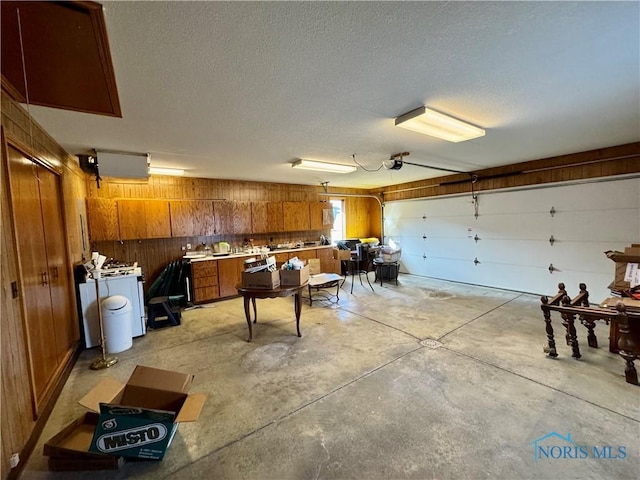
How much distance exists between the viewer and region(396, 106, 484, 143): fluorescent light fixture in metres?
2.66

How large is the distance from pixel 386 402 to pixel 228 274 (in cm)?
414

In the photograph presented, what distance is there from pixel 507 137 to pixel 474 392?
3206 mm

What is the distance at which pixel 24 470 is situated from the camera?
68.5 inches

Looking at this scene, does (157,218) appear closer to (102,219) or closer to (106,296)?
(102,219)

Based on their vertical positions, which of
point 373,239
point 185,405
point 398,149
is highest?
point 398,149

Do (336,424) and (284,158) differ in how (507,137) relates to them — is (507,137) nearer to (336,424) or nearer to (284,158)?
(284,158)

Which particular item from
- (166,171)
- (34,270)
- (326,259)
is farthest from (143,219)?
(326,259)

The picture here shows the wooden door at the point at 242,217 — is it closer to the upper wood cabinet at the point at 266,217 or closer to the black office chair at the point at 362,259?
the upper wood cabinet at the point at 266,217

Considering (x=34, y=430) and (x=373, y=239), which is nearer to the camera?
(x=34, y=430)

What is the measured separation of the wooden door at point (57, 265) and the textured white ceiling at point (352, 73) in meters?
0.62

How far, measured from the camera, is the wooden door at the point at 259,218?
6.29 metres

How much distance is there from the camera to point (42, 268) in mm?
2551

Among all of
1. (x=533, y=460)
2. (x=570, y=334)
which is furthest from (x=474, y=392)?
(x=570, y=334)

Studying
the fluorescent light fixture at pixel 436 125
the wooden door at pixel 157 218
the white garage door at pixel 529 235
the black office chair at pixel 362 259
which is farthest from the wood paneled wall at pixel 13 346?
the white garage door at pixel 529 235
